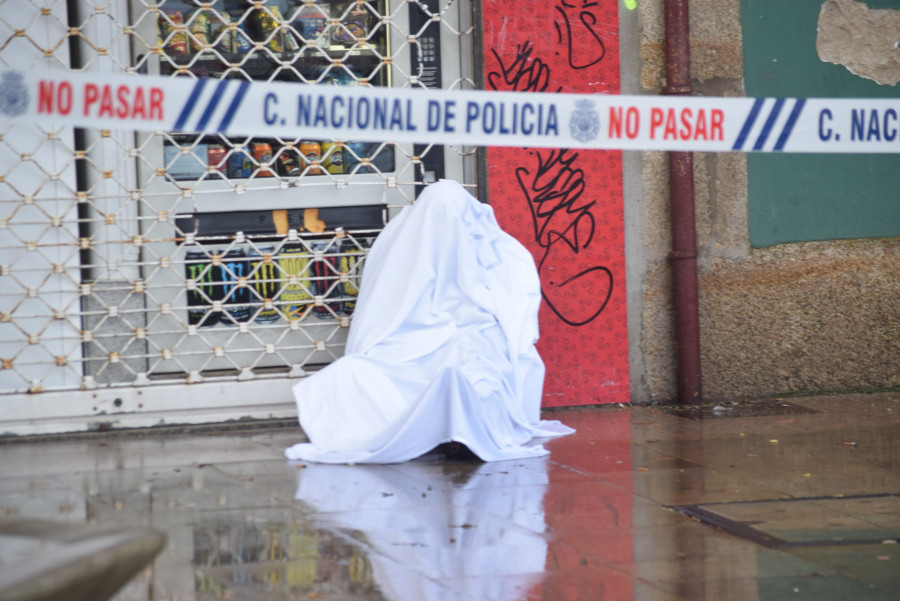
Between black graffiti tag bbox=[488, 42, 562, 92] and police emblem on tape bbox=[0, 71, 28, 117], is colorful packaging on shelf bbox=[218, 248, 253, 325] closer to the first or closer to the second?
black graffiti tag bbox=[488, 42, 562, 92]

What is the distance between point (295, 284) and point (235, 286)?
356 mm

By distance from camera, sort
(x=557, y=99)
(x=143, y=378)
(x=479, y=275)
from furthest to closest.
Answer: (x=143, y=378) < (x=479, y=275) < (x=557, y=99)

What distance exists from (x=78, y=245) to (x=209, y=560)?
304 centimetres

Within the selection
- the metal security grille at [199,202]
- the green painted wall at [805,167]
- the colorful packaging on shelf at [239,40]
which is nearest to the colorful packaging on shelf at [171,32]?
the metal security grille at [199,202]

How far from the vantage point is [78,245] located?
18.7 ft

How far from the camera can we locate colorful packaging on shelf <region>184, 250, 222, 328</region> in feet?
19.3

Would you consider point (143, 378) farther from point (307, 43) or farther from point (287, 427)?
point (307, 43)

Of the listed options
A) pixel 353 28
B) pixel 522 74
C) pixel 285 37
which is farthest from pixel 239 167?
pixel 522 74

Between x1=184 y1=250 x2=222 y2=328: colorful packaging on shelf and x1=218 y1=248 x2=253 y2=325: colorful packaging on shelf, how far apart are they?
0.06 m

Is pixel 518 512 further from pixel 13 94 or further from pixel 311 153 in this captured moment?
pixel 311 153

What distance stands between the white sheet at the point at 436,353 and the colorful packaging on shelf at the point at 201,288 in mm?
973

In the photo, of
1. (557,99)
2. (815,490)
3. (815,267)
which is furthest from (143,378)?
(815,267)

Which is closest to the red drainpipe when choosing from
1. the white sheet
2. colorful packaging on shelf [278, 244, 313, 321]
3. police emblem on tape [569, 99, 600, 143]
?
the white sheet

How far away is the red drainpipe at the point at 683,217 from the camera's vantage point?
6.19m
